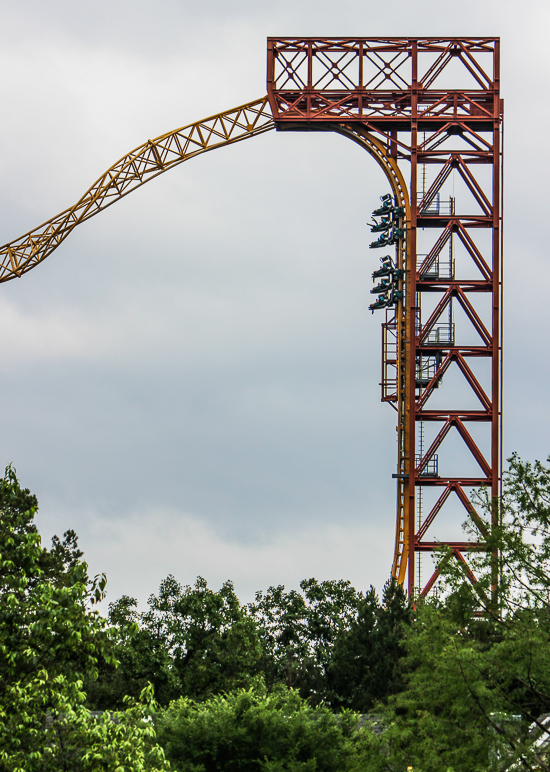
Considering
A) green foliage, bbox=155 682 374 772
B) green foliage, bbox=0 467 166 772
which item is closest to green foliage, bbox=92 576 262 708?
green foliage, bbox=155 682 374 772

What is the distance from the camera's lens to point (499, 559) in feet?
93.6

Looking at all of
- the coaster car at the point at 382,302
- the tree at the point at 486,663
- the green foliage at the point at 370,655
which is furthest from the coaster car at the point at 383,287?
the tree at the point at 486,663

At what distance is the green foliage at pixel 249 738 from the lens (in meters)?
31.1

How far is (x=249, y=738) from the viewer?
3123 cm

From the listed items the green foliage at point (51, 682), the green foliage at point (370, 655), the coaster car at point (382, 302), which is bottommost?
the green foliage at point (51, 682)

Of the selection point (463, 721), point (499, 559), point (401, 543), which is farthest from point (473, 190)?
point (463, 721)

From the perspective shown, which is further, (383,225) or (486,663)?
(383,225)

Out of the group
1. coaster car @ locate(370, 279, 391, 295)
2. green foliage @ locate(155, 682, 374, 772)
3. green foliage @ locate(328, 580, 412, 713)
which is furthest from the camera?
coaster car @ locate(370, 279, 391, 295)

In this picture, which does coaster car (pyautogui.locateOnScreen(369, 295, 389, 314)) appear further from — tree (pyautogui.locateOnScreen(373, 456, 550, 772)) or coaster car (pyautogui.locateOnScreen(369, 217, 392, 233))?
tree (pyautogui.locateOnScreen(373, 456, 550, 772))

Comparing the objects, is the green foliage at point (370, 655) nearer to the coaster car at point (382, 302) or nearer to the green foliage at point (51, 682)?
the coaster car at point (382, 302)

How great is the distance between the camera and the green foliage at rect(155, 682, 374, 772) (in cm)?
3114

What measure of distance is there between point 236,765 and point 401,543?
22833 mm

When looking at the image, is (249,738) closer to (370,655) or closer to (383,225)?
(370,655)

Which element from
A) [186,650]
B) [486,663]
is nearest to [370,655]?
[186,650]
